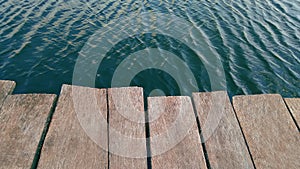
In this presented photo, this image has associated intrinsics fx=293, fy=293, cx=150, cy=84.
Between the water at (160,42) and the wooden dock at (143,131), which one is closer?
the wooden dock at (143,131)

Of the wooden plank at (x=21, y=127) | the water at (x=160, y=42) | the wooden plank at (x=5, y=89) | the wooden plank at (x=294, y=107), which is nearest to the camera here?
the wooden plank at (x=21, y=127)

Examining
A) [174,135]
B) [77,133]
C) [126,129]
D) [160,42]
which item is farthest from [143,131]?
[160,42]

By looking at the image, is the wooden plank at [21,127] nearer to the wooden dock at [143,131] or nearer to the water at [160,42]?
the wooden dock at [143,131]

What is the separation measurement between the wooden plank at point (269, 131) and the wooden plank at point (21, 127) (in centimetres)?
201

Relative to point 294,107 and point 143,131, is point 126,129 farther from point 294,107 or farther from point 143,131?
point 294,107

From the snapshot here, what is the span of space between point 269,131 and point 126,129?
1414mm

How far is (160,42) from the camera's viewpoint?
900cm

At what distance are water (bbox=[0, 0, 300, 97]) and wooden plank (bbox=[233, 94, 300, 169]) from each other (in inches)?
148

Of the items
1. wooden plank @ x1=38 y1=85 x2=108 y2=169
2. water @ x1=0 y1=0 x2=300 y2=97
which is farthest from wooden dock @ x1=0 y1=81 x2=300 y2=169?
water @ x1=0 y1=0 x2=300 y2=97

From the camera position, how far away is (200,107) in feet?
10.5

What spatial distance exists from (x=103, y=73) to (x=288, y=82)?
4626 millimetres

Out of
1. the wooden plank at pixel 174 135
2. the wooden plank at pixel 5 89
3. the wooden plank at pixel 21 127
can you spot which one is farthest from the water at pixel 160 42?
the wooden plank at pixel 21 127

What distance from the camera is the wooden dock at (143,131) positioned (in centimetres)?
259

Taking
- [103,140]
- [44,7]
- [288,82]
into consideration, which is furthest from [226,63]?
[44,7]
